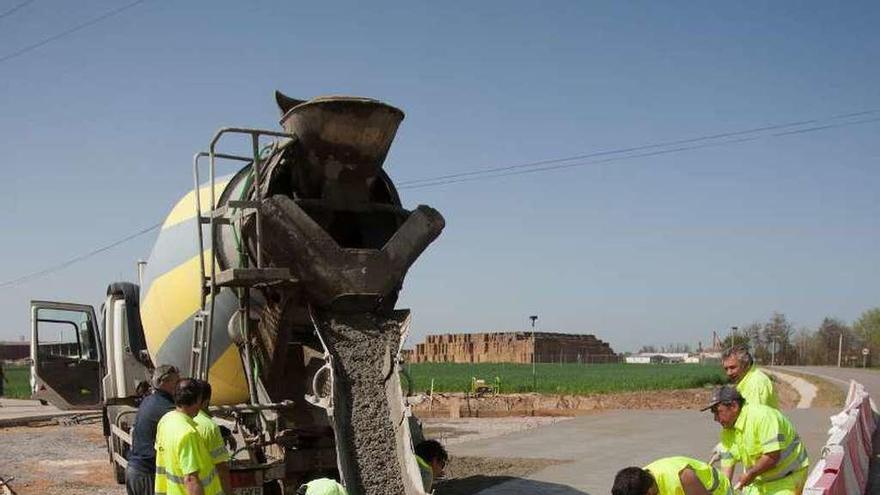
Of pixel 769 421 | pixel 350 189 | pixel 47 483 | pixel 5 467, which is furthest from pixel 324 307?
pixel 5 467

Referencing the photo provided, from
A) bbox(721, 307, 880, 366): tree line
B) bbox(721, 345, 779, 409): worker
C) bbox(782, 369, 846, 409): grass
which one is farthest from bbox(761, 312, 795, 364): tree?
bbox(721, 345, 779, 409): worker

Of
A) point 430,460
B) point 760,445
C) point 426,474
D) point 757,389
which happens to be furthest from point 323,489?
point 757,389

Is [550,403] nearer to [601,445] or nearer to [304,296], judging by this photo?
[601,445]

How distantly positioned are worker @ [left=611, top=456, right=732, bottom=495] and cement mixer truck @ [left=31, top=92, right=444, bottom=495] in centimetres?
234

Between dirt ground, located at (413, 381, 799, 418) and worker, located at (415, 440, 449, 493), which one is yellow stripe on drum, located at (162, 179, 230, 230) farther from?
dirt ground, located at (413, 381, 799, 418)

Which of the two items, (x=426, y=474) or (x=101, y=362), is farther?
(x=101, y=362)

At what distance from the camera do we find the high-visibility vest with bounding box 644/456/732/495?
374cm

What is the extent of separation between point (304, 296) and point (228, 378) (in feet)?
3.78

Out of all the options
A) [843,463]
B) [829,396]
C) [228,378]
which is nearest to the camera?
[843,463]

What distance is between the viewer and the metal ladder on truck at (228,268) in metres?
6.35

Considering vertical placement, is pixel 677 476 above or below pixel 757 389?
below

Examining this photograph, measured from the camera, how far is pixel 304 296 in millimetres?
6613

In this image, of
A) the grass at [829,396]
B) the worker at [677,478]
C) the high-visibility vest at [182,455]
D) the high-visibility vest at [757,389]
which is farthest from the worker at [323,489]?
the grass at [829,396]

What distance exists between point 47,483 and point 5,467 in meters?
2.32
